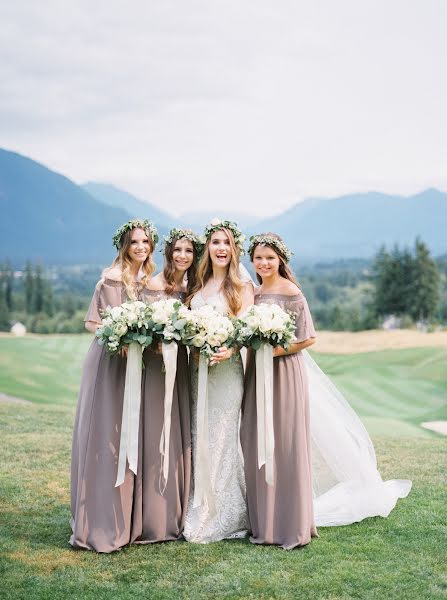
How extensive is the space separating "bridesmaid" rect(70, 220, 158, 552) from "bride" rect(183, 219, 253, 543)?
676 millimetres

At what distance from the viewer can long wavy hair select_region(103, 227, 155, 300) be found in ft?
21.7

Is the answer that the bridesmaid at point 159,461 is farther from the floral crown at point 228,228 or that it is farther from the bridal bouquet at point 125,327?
the floral crown at point 228,228

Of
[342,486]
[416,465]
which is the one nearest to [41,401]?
[416,465]

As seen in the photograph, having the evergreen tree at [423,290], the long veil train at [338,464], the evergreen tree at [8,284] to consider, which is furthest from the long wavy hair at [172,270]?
the evergreen tree at [8,284]

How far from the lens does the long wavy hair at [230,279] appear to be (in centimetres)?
659

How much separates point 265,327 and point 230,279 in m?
0.87

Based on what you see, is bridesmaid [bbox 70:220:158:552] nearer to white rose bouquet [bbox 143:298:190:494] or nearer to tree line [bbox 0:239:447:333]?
white rose bouquet [bbox 143:298:190:494]

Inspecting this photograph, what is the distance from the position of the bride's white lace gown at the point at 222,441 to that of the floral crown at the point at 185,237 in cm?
55

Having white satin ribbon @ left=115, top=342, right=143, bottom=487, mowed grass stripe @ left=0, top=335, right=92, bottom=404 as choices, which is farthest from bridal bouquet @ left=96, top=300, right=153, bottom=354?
mowed grass stripe @ left=0, top=335, right=92, bottom=404

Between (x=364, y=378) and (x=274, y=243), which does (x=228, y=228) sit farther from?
(x=364, y=378)

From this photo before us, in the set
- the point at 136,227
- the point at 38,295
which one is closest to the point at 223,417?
the point at 136,227

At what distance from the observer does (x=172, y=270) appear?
6828 mm

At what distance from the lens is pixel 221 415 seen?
21.6ft

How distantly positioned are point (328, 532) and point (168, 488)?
5.52ft
